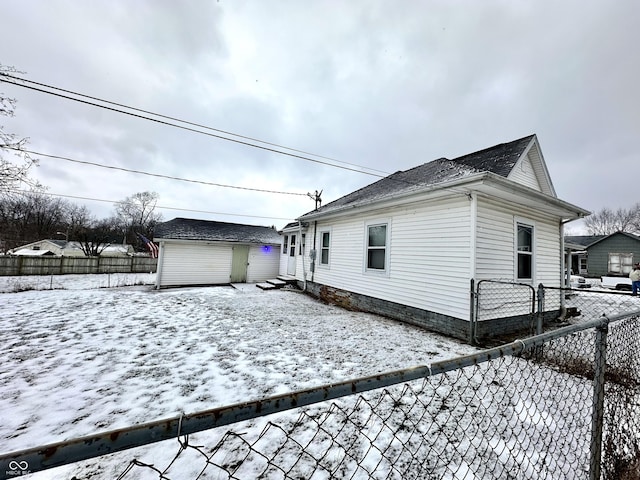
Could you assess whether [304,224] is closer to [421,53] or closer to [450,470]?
[421,53]

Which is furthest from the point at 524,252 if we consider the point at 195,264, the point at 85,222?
the point at 85,222

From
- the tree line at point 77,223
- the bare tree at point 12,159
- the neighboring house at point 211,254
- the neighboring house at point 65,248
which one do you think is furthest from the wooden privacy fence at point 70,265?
the neighboring house at point 65,248

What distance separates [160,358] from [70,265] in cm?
1928

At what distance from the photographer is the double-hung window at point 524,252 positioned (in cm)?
627

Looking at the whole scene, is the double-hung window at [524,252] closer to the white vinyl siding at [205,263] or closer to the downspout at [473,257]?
the downspout at [473,257]

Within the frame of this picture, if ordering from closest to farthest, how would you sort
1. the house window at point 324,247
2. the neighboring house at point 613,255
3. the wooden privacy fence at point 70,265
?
1. the house window at point 324,247
2. the wooden privacy fence at point 70,265
3. the neighboring house at point 613,255

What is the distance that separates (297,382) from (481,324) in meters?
4.16

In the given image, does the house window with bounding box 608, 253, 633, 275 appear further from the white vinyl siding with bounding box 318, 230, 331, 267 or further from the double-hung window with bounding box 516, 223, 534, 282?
the white vinyl siding with bounding box 318, 230, 331, 267

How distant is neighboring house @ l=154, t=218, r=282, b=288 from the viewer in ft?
42.9

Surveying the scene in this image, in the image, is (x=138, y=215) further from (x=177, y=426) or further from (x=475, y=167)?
(x=177, y=426)

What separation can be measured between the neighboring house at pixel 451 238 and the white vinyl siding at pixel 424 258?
2 cm

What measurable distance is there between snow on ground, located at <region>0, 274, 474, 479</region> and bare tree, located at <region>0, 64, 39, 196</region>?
4241mm

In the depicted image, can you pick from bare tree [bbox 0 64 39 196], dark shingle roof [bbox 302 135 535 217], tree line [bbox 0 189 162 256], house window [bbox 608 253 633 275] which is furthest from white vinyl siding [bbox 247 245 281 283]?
house window [bbox 608 253 633 275]

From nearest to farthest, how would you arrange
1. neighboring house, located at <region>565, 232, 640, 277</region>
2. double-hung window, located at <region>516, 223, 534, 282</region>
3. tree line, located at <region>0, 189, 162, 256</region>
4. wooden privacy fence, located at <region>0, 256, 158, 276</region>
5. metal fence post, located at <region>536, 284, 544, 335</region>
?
metal fence post, located at <region>536, 284, 544, 335</region> < double-hung window, located at <region>516, 223, 534, 282</region> < wooden privacy fence, located at <region>0, 256, 158, 276</region> < neighboring house, located at <region>565, 232, 640, 277</region> < tree line, located at <region>0, 189, 162, 256</region>
